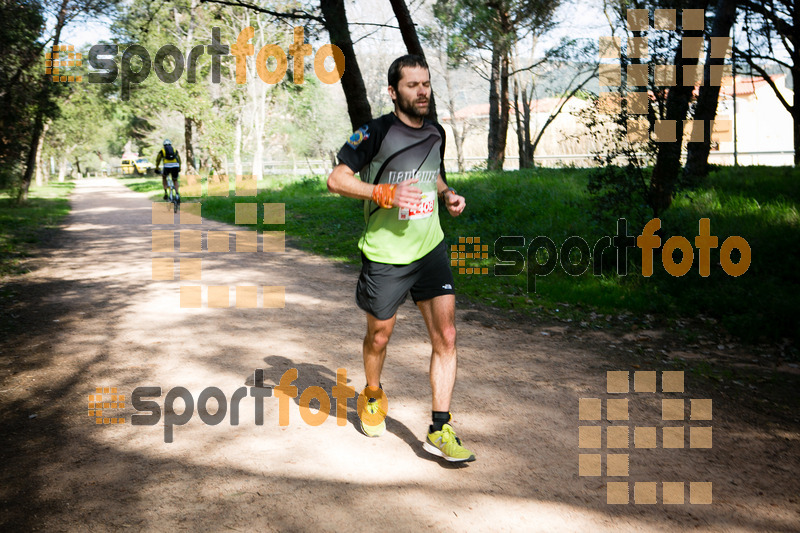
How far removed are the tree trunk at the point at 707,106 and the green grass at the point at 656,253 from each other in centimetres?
73

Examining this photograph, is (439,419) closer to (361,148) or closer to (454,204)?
(454,204)

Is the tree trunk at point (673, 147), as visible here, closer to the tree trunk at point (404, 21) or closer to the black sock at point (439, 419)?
the tree trunk at point (404, 21)

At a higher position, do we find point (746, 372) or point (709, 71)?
point (709, 71)

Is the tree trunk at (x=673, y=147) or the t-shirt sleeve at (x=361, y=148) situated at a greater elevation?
the tree trunk at (x=673, y=147)

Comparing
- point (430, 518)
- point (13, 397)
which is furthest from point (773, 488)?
point (13, 397)

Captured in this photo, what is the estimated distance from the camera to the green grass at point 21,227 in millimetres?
11555

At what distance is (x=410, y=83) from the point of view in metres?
3.73

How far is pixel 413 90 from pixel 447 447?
2114mm

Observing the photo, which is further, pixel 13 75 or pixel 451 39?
pixel 451 39

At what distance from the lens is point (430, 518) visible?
3.19 metres

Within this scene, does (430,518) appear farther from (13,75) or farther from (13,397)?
(13,75)

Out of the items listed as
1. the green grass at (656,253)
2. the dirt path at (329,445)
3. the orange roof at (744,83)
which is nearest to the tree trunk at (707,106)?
the green grass at (656,253)

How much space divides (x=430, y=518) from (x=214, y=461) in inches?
54.8

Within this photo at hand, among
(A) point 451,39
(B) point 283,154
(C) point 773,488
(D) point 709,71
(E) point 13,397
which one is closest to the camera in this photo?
(C) point 773,488
